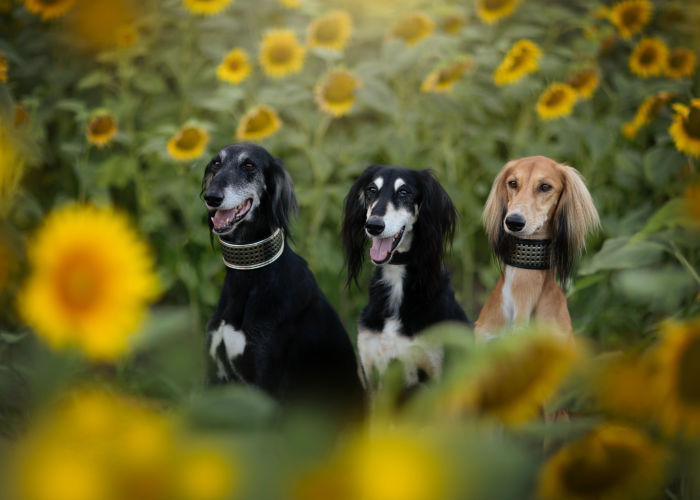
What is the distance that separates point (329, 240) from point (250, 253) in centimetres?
95

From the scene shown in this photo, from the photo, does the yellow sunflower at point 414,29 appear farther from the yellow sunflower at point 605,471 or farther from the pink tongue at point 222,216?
the yellow sunflower at point 605,471

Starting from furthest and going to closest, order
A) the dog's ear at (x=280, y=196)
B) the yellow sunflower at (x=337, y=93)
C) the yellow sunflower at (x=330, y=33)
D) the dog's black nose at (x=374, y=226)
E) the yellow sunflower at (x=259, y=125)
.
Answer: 1. the yellow sunflower at (x=330, y=33)
2. the yellow sunflower at (x=337, y=93)
3. the yellow sunflower at (x=259, y=125)
4. the dog's ear at (x=280, y=196)
5. the dog's black nose at (x=374, y=226)

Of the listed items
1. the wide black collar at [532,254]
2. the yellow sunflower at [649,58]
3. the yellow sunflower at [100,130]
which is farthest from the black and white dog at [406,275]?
the yellow sunflower at [649,58]

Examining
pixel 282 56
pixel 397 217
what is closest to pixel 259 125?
pixel 282 56

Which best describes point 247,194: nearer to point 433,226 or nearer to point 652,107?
point 433,226

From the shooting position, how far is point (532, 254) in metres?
1.84

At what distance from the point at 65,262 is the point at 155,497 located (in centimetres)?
24

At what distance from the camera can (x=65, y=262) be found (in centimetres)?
52

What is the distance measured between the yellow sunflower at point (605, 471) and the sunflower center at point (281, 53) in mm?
2534

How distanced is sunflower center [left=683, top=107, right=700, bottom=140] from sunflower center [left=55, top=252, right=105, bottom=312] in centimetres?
167

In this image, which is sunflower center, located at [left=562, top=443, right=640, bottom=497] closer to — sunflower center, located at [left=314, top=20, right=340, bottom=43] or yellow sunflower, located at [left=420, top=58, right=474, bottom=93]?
yellow sunflower, located at [left=420, top=58, right=474, bottom=93]

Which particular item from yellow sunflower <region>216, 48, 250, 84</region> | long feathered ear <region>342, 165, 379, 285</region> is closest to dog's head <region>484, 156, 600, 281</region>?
long feathered ear <region>342, 165, 379, 285</region>

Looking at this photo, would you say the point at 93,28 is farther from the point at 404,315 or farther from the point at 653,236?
the point at 653,236

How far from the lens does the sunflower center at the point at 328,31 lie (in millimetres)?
2844
